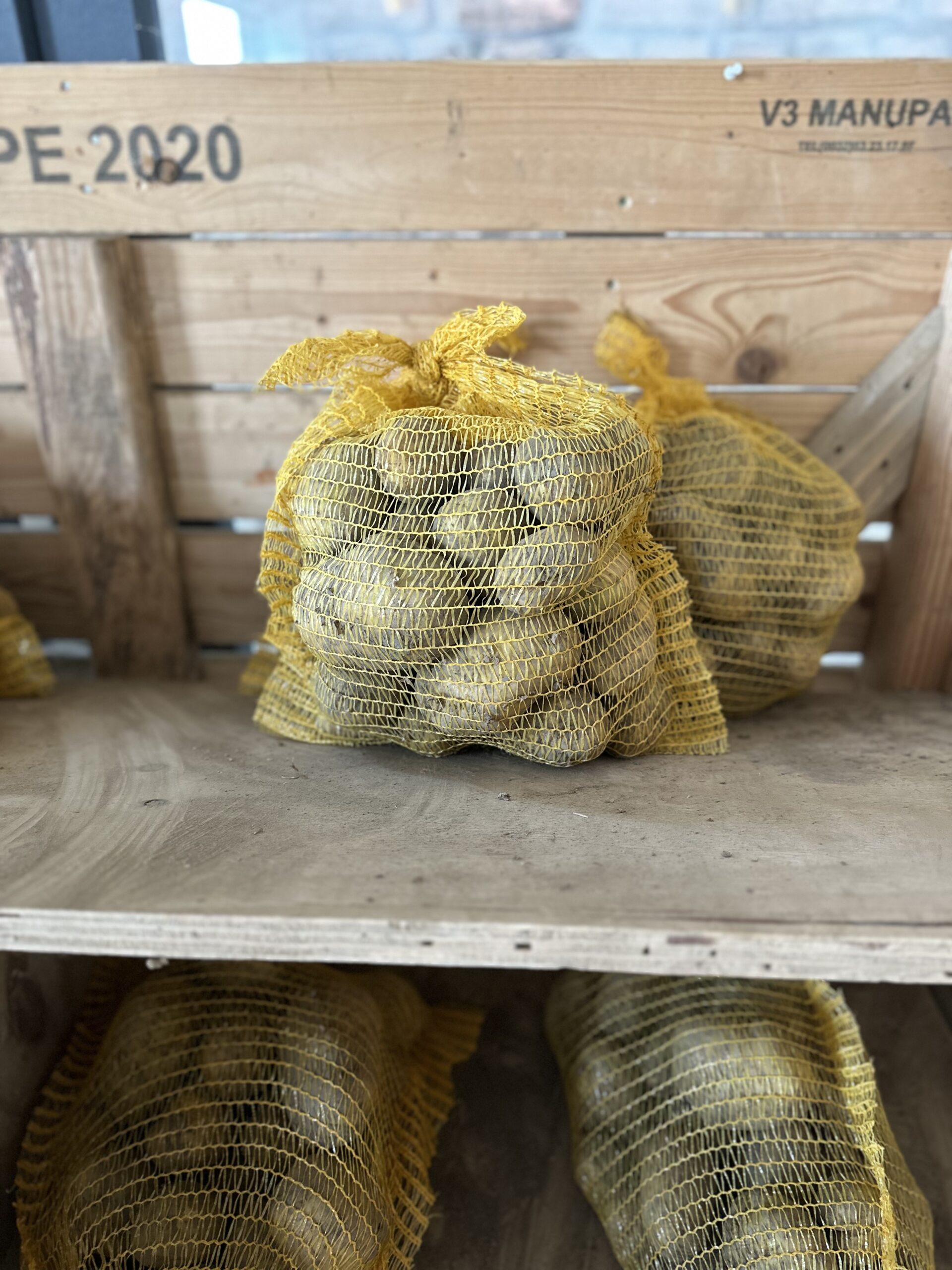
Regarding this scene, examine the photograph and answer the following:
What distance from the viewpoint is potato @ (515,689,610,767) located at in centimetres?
81

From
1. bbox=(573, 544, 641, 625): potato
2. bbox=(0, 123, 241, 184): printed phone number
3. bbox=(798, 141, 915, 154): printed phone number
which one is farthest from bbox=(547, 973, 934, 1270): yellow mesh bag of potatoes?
bbox=(0, 123, 241, 184): printed phone number

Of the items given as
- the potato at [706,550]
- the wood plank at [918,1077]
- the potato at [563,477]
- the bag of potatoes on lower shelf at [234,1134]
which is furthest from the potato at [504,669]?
the wood plank at [918,1077]

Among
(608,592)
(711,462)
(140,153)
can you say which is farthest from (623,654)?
(140,153)

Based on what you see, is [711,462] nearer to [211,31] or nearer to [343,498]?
[343,498]

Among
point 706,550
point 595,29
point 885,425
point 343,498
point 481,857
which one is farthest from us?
point 595,29

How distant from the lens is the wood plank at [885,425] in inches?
45.4

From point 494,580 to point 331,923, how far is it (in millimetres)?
341

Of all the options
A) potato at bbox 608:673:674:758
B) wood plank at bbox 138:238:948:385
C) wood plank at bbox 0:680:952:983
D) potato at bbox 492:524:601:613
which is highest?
wood plank at bbox 138:238:948:385

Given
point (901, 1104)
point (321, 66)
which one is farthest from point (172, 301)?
point (901, 1104)

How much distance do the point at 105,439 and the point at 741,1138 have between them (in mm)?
1234

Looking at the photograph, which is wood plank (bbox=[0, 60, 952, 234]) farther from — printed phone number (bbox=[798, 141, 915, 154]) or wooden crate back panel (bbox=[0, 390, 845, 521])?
wooden crate back panel (bbox=[0, 390, 845, 521])

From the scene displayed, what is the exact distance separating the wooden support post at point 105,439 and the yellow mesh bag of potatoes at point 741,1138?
36.8 inches

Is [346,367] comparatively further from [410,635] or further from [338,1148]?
[338,1148]

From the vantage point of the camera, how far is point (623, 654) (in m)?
0.84
